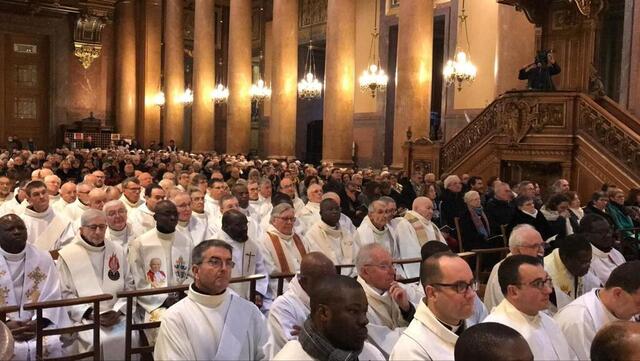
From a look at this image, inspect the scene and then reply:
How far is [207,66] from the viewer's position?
2675 centimetres

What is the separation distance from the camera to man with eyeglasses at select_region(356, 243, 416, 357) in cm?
501

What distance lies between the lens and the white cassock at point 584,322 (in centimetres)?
447

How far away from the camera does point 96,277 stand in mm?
6637

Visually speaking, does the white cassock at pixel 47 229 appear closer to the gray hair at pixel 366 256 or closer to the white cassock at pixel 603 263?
the gray hair at pixel 366 256

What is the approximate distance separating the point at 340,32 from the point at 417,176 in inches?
269

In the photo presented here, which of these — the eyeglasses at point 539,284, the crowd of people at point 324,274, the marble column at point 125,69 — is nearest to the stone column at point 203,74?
the marble column at point 125,69

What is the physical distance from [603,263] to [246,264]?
364cm

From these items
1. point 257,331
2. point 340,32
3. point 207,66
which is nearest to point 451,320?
point 257,331

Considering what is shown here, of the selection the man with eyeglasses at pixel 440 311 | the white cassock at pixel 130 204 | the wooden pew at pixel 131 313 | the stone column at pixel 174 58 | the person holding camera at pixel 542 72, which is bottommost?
the wooden pew at pixel 131 313

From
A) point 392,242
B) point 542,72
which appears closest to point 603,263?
point 392,242

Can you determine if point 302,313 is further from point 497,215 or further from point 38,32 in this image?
point 38,32

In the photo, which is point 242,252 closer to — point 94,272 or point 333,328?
point 94,272

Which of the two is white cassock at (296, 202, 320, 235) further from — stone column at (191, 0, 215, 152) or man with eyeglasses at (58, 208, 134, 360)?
stone column at (191, 0, 215, 152)

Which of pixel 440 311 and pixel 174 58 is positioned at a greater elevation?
pixel 174 58
